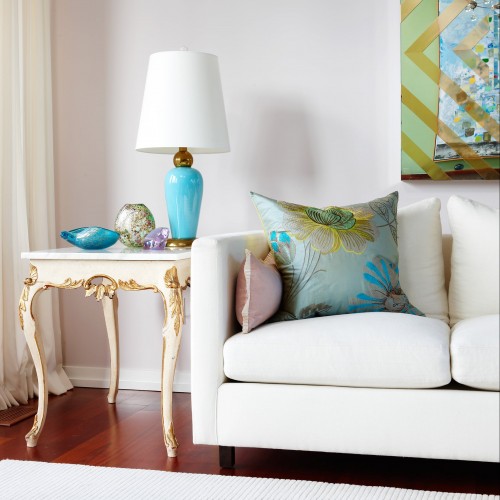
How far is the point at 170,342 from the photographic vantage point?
101 inches

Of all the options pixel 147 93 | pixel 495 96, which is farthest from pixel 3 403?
pixel 495 96

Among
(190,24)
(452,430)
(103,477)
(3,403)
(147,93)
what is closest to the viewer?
(452,430)

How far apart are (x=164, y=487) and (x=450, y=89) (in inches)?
75.4

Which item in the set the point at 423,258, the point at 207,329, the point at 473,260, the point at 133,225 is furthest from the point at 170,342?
the point at 473,260

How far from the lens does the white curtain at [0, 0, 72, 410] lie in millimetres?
3219

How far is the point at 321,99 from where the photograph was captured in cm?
329

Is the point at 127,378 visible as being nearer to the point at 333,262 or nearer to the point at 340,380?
the point at 333,262

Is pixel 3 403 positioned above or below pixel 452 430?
below

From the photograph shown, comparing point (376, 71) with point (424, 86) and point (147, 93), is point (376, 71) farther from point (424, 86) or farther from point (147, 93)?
point (147, 93)

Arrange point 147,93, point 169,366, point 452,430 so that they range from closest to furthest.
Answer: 1. point 452,430
2. point 169,366
3. point 147,93

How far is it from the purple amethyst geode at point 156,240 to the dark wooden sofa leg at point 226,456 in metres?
0.84

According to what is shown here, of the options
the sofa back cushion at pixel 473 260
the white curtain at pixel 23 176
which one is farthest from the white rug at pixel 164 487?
the white curtain at pixel 23 176

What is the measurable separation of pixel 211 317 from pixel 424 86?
4.74 feet

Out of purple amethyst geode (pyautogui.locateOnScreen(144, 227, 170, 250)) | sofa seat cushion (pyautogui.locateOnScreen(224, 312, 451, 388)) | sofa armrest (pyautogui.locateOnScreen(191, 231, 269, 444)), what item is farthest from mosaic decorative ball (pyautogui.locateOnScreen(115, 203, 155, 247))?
sofa seat cushion (pyautogui.locateOnScreen(224, 312, 451, 388))
